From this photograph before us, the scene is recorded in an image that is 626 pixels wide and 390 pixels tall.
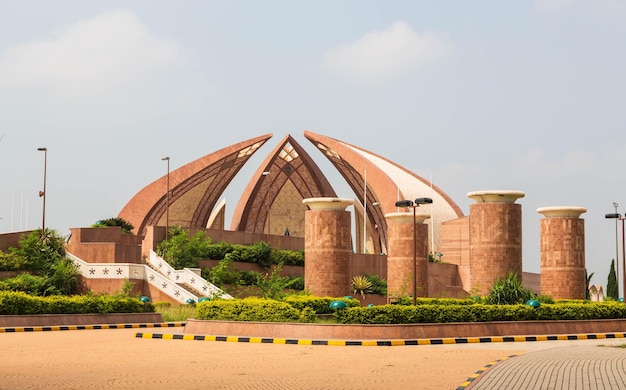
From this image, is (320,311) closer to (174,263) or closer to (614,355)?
(614,355)

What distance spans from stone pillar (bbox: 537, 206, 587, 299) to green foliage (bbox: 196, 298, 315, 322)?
12302mm

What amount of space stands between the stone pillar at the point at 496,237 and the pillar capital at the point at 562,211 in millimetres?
4299

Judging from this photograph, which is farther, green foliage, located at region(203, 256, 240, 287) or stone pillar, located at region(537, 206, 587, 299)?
green foliage, located at region(203, 256, 240, 287)

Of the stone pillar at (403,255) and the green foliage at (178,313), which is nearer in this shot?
the green foliage at (178,313)

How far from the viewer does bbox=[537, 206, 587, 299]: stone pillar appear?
90.3 feet

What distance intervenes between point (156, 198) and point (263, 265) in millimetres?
10184

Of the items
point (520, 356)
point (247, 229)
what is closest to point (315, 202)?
point (520, 356)

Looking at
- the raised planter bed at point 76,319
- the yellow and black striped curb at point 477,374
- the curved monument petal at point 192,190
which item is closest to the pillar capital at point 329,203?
the raised planter bed at point 76,319

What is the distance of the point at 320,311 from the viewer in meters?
20.9

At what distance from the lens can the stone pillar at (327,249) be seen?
26594 millimetres

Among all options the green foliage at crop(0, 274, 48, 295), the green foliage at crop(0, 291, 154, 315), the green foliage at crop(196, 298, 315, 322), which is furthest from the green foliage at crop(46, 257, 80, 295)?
the green foliage at crop(196, 298, 315, 322)

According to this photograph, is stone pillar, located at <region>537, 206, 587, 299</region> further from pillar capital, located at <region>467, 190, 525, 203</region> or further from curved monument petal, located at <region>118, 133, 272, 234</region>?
curved monument petal, located at <region>118, 133, 272, 234</region>

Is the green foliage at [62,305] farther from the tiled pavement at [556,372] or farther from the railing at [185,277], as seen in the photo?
the tiled pavement at [556,372]

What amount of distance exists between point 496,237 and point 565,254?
5284mm
